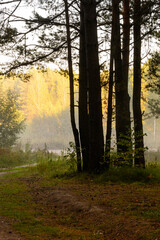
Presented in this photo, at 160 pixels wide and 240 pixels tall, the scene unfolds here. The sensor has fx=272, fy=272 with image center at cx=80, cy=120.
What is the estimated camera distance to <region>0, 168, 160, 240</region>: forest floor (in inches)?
157

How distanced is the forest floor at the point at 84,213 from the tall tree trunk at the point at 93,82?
1798 millimetres

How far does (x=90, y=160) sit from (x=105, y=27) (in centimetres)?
509

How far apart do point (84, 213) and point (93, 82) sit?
5022 millimetres

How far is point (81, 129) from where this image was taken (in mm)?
10039

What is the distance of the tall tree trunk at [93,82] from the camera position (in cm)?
906

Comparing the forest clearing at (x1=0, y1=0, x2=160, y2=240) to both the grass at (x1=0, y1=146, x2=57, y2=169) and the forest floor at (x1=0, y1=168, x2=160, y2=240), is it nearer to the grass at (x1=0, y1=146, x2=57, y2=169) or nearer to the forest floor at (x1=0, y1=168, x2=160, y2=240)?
the forest floor at (x1=0, y1=168, x2=160, y2=240)

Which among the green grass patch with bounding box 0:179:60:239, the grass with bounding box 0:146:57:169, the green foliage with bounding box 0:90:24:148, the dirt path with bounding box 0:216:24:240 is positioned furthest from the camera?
the green foliage with bounding box 0:90:24:148

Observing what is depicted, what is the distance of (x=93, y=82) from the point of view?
908 centimetres

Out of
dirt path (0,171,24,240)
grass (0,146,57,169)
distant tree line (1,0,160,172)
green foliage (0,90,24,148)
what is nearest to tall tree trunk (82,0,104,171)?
distant tree line (1,0,160,172)

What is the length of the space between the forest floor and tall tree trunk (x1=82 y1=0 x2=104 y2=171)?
1.80 metres

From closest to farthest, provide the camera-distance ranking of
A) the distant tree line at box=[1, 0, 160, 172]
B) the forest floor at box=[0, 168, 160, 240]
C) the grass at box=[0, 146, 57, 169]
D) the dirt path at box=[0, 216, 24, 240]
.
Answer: the dirt path at box=[0, 216, 24, 240] → the forest floor at box=[0, 168, 160, 240] → the distant tree line at box=[1, 0, 160, 172] → the grass at box=[0, 146, 57, 169]

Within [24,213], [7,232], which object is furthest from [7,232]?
[24,213]

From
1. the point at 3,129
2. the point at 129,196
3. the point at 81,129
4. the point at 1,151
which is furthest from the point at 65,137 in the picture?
the point at 129,196

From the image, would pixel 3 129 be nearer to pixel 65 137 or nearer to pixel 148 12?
pixel 148 12
